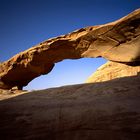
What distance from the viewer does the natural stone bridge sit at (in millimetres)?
8547

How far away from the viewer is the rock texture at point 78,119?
2500 mm

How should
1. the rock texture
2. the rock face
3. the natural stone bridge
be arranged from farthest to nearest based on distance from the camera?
the rock face → the natural stone bridge → the rock texture

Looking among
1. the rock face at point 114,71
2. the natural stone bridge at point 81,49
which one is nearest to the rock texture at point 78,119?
the natural stone bridge at point 81,49

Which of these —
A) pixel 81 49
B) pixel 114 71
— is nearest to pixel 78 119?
pixel 81 49

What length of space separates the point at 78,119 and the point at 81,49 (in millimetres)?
7530

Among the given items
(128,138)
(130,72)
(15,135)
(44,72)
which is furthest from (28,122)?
(130,72)

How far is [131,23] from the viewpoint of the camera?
8.11 metres

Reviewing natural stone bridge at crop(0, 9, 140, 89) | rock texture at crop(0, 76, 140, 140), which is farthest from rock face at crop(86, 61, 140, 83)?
rock texture at crop(0, 76, 140, 140)

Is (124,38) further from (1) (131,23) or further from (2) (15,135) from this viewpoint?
(2) (15,135)

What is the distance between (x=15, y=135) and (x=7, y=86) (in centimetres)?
1152

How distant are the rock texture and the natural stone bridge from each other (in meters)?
4.86

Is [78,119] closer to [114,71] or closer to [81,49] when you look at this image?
[81,49]

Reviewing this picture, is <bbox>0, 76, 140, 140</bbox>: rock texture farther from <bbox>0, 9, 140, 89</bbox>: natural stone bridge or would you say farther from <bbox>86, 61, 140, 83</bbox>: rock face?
<bbox>86, 61, 140, 83</bbox>: rock face

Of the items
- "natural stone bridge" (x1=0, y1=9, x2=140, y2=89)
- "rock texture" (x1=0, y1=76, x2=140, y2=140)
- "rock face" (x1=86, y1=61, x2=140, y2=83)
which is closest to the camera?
"rock texture" (x1=0, y1=76, x2=140, y2=140)
